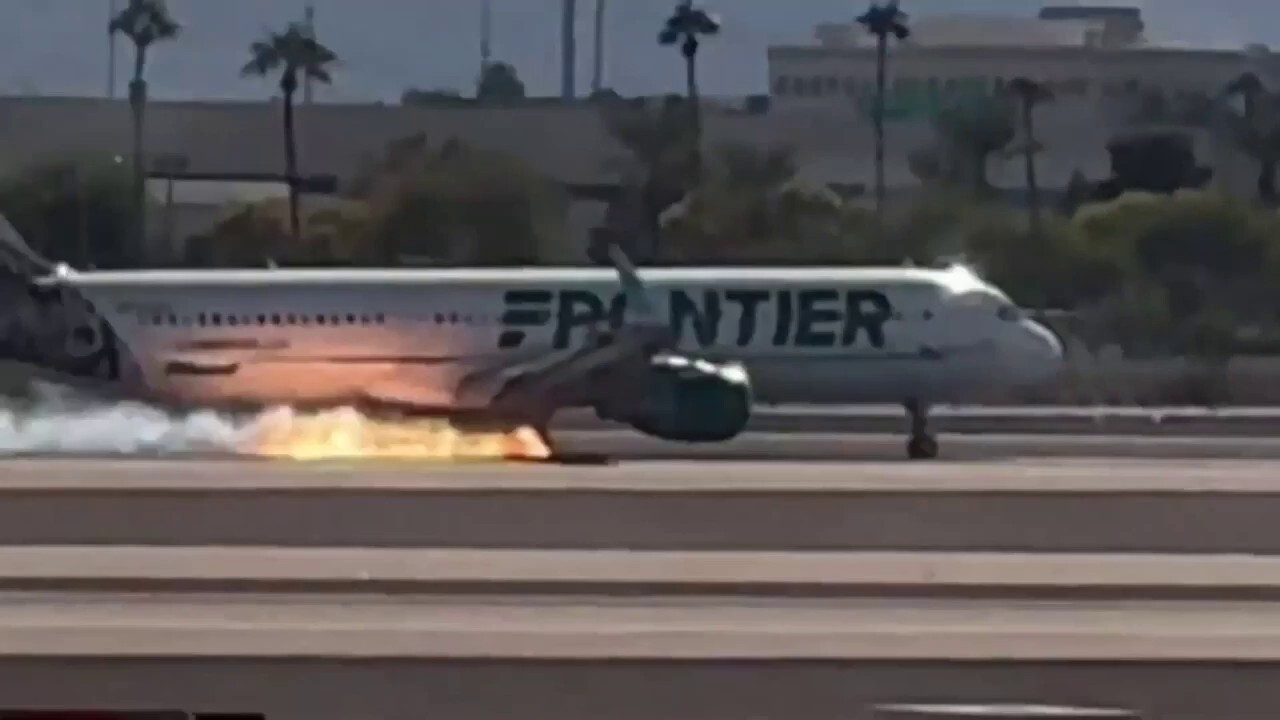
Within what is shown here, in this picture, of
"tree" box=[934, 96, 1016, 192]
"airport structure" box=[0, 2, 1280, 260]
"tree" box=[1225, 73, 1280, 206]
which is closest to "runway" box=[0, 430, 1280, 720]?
"airport structure" box=[0, 2, 1280, 260]

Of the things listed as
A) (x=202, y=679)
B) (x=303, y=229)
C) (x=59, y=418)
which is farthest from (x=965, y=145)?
(x=202, y=679)

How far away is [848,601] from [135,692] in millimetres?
3596

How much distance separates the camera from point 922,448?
104ft

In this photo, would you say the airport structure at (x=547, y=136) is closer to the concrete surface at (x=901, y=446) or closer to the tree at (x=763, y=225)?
the tree at (x=763, y=225)

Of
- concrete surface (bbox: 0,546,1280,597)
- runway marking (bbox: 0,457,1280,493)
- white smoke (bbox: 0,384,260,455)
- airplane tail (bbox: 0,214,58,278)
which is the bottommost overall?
white smoke (bbox: 0,384,260,455)

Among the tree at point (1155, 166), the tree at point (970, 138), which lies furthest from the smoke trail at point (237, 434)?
the tree at point (1155, 166)

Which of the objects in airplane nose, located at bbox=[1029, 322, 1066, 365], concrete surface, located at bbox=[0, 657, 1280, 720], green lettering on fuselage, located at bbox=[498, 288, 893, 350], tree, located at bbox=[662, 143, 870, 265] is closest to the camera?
concrete surface, located at bbox=[0, 657, 1280, 720]

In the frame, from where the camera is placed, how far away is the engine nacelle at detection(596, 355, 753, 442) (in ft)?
105

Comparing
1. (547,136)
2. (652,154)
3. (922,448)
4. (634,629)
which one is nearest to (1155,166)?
(652,154)

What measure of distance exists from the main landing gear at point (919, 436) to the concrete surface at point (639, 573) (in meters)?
17.1

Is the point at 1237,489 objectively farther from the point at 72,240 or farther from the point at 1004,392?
the point at 72,240

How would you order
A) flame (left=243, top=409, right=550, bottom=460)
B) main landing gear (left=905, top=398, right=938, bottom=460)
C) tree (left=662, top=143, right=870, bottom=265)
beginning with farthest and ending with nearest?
tree (left=662, top=143, right=870, bottom=265)
main landing gear (left=905, top=398, right=938, bottom=460)
flame (left=243, top=409, right=550, bottom=460)

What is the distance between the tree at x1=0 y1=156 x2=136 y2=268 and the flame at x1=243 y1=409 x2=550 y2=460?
2817cm

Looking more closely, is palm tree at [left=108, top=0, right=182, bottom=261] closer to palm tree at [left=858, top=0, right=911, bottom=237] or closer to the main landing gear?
palm tree at [left=858, top=0, right=911, bottom=237]
